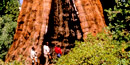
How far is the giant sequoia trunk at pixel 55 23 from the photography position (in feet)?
22.7

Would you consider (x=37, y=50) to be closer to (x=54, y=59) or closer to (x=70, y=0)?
(x=54, y=59)

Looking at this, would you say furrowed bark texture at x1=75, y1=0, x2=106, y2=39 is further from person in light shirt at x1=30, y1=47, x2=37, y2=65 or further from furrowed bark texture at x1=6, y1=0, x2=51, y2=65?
person in light shirt at x1=30, y1=47, x2=37, y2=65

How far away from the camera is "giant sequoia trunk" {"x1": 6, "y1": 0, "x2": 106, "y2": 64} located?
6.93 m

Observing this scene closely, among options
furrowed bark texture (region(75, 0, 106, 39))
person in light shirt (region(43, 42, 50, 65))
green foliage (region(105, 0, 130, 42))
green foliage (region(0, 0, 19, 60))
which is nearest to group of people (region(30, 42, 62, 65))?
person in light shirt (region(43, 42, 50, 65))

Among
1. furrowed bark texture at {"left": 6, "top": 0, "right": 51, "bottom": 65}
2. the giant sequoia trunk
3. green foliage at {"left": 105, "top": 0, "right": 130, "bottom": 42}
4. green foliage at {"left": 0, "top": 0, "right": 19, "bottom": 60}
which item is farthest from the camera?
green foliage at {"left": 0, "top": 0, "right": 19, "bottom": 60}

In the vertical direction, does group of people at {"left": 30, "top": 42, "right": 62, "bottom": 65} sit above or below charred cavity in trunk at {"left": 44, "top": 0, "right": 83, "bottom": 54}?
below

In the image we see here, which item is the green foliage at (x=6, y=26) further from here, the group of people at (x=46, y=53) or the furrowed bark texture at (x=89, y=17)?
the furrowed bark texture at (x=89, y=17)

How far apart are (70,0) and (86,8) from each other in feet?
2.96

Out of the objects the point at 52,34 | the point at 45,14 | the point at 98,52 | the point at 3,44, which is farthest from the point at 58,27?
the point at 3,44

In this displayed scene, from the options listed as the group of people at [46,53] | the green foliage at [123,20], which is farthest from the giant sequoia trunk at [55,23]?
the green foliage at [123,20]

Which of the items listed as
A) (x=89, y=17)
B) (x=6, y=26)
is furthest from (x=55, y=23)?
(x=6, y=26)

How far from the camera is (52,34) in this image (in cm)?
741

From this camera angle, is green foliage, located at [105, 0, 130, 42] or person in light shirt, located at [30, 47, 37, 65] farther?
person in light shirt, located at [30, 47, 37, 65]

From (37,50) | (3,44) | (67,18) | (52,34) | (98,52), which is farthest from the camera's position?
(3,44)
